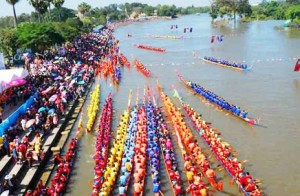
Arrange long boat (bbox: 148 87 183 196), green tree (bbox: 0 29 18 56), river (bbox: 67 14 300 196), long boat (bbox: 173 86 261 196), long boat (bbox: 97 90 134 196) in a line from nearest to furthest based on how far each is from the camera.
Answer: long boat (bbox: 97 90 134 196)
long boat (bbox: 148 87 183 196)
long boat (bbox: 173 86 261 196)
river (bbox: 67 14 300 196)
green tree (bbox: 0 29 18 56)

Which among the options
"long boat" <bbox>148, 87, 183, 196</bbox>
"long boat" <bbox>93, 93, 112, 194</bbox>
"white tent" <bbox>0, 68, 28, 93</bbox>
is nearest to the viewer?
"long boat" <bbox>148, 87, 183, 196</bbox>

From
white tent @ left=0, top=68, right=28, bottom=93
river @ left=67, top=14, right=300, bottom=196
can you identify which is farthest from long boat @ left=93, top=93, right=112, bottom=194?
white tent @ left=0, top=68, right=28, bottom=93

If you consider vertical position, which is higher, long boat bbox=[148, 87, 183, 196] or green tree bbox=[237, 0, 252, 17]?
green tree bbox=[237, 0, 252, 17]

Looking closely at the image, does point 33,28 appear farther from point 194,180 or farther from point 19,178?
point 194,180

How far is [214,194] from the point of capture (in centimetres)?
1451

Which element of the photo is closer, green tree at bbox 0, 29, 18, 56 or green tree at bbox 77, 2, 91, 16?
green tree at bbox 0, 29, 18, 56

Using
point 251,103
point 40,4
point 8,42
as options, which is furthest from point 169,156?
point 40,4

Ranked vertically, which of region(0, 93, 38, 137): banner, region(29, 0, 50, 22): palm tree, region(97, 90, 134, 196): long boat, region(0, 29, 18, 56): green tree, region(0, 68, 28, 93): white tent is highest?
region(29, 0, 50, 22): palm tree

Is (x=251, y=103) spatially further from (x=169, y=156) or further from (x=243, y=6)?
(x=243, y=6)

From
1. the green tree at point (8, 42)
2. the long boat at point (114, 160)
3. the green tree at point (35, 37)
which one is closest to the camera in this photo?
the long boat at point (114, 160)

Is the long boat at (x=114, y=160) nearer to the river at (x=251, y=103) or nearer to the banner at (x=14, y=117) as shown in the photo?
the river at (x=251, y=103)

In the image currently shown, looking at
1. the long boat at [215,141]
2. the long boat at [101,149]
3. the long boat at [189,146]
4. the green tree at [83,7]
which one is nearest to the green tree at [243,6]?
the green tree at [83,7]

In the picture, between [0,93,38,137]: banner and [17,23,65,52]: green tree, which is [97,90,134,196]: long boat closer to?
[0,93,38,137]: banner

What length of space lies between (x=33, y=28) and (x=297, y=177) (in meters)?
30.8
